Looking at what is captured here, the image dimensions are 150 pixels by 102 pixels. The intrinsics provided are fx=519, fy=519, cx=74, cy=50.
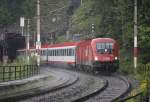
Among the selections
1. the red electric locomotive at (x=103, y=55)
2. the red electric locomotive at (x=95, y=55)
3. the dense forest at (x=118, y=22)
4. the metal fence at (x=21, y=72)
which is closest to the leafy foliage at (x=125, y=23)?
the dense forest at (x=118, y=22)

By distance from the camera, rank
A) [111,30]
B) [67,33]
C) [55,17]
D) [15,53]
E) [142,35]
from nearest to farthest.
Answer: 1. [142,35]
2. [111,30]
3. [15,53]
4. [67,33]
5. [55,17]

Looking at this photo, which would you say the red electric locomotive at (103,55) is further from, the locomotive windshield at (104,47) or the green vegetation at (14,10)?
the green vegetation at (14,10)

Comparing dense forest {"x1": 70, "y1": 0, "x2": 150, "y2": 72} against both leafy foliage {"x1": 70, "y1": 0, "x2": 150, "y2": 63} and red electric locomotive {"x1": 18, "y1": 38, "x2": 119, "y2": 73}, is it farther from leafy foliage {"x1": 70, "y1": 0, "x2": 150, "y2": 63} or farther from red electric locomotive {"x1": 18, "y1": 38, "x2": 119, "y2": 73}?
red electric locomotive {"x1": 18, "y1": 38, "x2": 119, "y2": 73}

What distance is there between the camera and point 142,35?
44375 millimetres

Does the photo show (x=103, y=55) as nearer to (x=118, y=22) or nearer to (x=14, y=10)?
(x=118, y=22)

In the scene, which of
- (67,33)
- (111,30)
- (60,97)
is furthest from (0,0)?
(60,97)

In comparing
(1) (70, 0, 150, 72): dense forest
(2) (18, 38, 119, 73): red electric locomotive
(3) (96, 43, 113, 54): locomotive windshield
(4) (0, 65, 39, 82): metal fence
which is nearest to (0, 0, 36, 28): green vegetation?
(1) (70, 0, 150, 72): dense forest

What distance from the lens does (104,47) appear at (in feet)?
138

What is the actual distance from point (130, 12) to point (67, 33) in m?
46.7

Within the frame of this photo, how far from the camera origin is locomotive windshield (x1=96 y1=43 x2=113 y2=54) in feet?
137

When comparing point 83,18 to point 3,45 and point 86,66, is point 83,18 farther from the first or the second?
point 86,66

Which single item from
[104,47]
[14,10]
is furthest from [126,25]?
[14,10]

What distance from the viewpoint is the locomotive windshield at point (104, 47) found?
41.9 metres

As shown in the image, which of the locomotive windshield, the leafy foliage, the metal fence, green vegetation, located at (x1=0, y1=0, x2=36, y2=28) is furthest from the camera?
green vegetation, located at (x1=0, y1=0, x2=36, y2=28)
